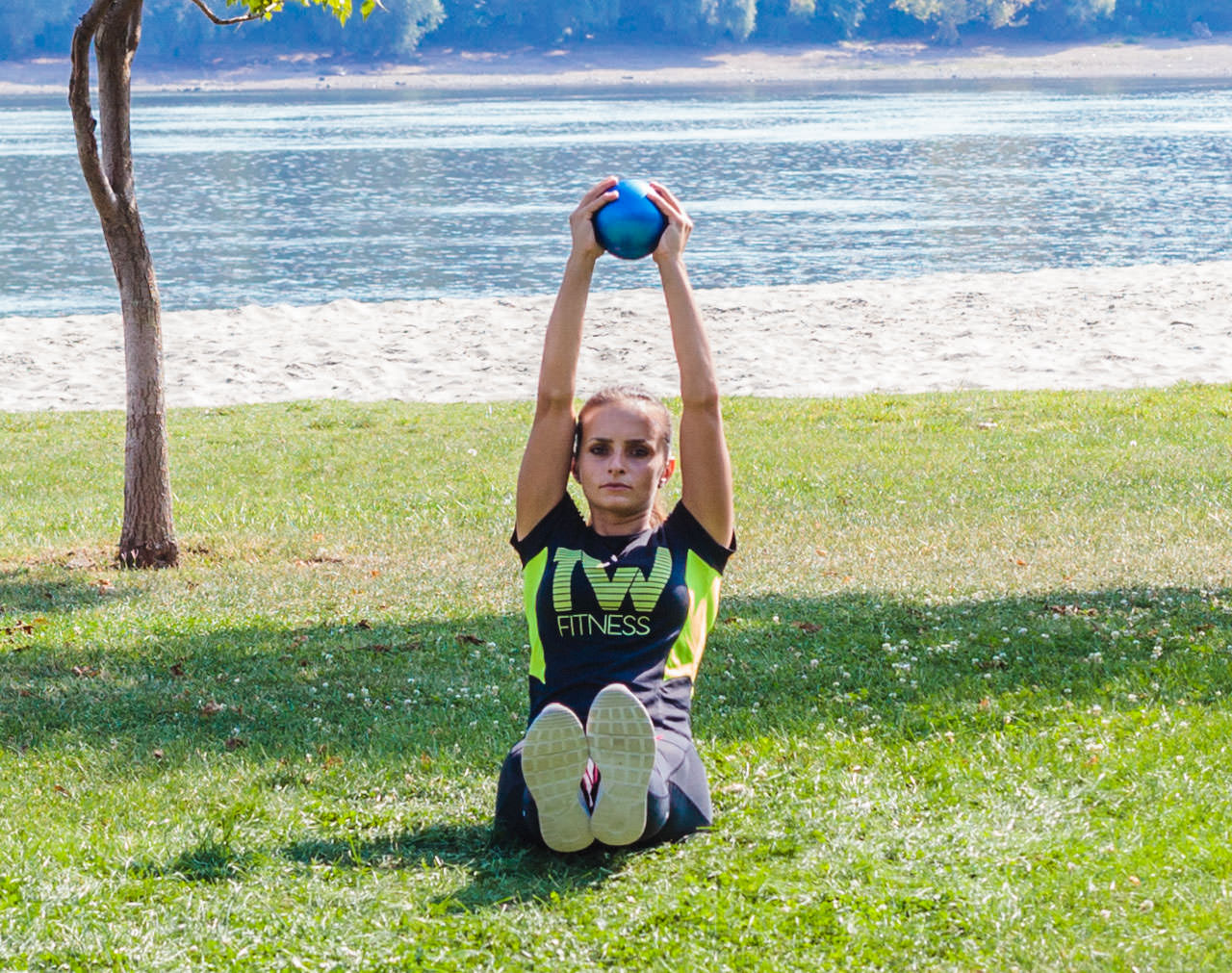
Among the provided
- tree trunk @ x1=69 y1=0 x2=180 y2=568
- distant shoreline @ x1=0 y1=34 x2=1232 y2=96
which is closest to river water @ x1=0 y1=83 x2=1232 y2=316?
tree trunk @ x1=69 y1=0 x2=180 y2=568

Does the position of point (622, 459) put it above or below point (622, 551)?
above

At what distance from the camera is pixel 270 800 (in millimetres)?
5336

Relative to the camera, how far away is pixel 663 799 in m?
4.66

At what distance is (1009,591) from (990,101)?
87908mm

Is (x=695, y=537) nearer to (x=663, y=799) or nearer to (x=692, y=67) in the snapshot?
(x=663, y=799)

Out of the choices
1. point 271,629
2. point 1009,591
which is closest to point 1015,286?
point 1009,591

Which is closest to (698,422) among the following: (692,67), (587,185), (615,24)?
(587,185)

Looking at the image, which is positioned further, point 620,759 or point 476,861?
point 476,861

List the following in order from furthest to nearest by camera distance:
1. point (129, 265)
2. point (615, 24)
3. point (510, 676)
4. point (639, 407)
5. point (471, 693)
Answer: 1. point (615, 24)
2. point (129, 265)
3. point (510, 676)
4. point (471, 693)
5. point (639, 407)

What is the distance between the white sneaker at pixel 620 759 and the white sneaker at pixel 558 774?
46 millimetres

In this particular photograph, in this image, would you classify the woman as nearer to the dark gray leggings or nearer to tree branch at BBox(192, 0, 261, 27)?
the dark gray leggings

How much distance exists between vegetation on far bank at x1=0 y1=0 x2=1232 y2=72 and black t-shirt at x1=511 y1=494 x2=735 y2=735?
121161 millimetres

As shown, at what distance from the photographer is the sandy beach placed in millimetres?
19828

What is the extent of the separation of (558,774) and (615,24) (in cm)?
13081
